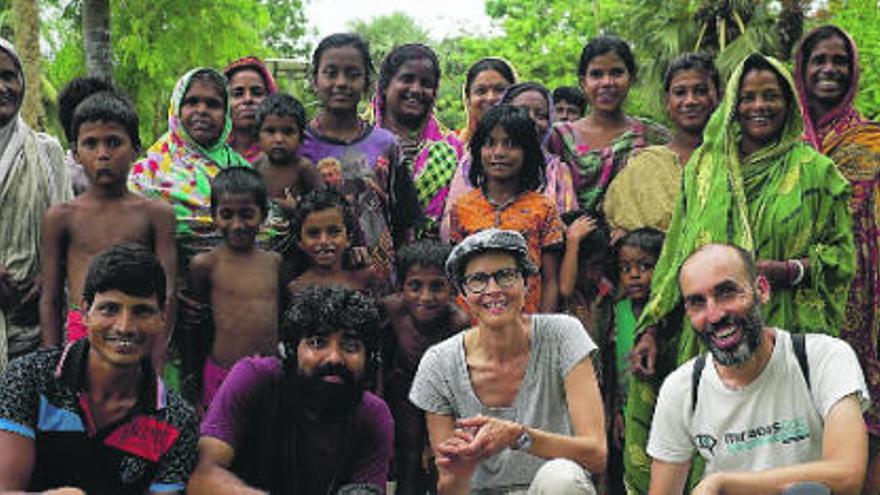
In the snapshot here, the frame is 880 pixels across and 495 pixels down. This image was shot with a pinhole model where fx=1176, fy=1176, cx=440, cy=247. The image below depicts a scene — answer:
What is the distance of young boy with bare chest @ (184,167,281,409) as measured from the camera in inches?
195

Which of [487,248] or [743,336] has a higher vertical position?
[487,248]

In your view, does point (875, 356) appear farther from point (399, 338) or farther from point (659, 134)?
point (399, 338)

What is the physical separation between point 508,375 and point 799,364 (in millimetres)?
996

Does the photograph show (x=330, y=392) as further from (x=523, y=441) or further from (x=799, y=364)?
(x=799, y=364)

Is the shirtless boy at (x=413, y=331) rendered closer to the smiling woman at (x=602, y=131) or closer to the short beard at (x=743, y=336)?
the smiling woman at (x=602, y=131)

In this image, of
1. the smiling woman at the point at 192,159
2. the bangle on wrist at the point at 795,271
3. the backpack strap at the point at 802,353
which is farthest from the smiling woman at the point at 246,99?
the backpack strap at the point at 802,353

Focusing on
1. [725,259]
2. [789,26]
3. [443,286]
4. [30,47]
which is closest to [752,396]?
[725,259]

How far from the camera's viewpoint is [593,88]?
583 cm

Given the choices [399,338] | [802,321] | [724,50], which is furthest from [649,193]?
[724,50]

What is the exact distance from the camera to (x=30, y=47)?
474 inches

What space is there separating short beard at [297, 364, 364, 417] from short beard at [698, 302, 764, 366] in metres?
1.19

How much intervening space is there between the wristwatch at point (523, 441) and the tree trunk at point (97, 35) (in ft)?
20.9

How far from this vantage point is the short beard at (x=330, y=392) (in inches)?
156

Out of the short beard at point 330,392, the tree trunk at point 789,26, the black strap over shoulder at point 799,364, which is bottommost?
the short beard at point 330,392
